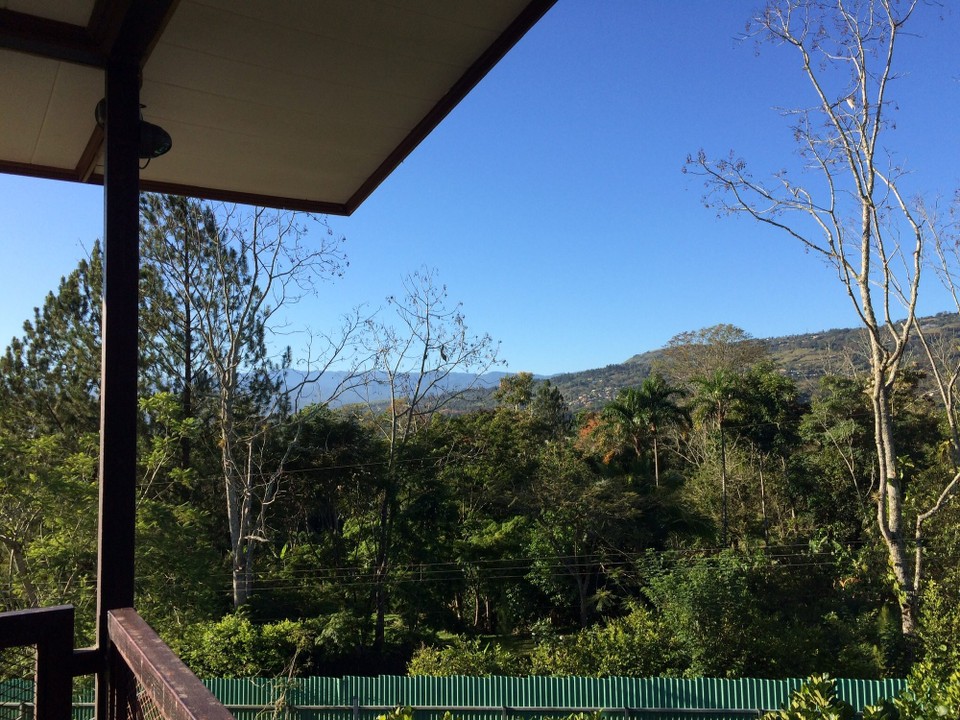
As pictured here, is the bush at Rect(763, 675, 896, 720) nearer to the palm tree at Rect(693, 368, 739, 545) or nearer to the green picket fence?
the green picket fence

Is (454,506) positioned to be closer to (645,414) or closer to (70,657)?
(645,414)

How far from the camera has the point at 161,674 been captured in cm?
80

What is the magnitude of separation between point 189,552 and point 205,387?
5613mm

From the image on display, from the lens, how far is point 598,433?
18.2 m

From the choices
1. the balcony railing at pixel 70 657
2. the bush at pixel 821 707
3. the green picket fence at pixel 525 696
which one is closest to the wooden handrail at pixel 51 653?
the balcony railing at pixel 70 657

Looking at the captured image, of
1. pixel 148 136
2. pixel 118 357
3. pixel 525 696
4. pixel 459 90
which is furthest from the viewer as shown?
pixel 525 696

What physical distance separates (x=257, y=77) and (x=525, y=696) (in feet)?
25.1

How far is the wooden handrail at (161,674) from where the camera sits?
2.25 ft

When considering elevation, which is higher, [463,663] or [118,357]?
[118,357]

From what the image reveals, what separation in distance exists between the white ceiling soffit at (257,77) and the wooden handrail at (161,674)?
101 centimetres

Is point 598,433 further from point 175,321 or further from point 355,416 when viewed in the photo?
point 175,321

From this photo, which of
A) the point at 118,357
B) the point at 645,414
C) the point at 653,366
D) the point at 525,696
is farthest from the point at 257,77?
the point at 653,366

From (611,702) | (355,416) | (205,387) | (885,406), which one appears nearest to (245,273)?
(205,387)

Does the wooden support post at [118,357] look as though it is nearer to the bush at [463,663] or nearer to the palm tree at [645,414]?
the bush at [463,663]
